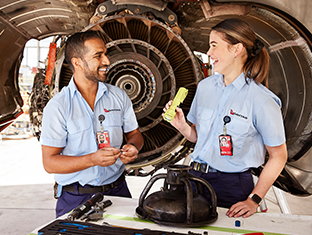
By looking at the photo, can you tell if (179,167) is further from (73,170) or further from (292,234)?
(73,170)

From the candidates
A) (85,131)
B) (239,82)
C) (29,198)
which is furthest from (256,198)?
(29,198)

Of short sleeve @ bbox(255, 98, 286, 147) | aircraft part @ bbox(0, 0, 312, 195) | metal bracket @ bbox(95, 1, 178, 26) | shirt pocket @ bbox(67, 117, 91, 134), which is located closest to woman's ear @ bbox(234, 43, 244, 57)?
short sleeve @ bbox(255, 98, 286, 147)

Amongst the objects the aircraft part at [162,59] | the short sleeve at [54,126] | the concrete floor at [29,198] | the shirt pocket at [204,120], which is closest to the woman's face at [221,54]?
the shirt pocket at [204,120]

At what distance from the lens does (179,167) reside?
1.35 m

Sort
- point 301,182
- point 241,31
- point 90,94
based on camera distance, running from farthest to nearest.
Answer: point 301,182, point 90,94, point 241,31

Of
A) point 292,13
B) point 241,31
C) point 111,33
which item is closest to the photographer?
point 241,31

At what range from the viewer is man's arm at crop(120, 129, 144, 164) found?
1.92m

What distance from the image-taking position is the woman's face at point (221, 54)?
182 centimetres

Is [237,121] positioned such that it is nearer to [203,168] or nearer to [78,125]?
[203,168]

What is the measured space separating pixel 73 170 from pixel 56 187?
47 cm

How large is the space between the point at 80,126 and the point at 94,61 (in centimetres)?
48

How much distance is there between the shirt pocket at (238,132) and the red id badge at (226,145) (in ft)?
0.17

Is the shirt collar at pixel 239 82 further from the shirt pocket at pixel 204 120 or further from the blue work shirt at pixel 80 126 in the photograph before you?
the blue work shirt at pixel 80 126

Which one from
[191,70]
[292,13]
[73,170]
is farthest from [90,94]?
[292,13]
